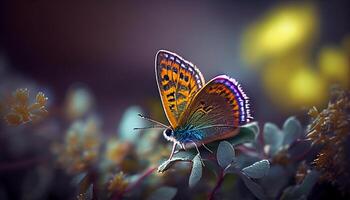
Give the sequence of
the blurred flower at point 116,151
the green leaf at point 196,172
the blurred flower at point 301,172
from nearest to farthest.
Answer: the green leaf at point 196,172, the blurred flower at point 301,172, the blurred flower at point 116,151

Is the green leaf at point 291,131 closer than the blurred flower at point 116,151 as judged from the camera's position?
Yes

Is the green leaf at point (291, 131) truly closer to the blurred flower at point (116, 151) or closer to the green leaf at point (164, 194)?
the green leaf at point (164, 194)

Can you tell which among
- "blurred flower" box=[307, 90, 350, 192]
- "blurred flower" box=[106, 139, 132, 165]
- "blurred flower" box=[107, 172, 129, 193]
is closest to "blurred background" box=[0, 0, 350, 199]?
"blurred flower" box=[106, 139, 132, 165]

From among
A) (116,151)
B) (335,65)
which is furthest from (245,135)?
(335,65)

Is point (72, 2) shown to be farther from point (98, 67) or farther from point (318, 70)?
point (318, 70)

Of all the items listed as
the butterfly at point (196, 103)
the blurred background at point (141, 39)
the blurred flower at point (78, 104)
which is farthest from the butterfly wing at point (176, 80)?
the blurred background at point (141, 39)

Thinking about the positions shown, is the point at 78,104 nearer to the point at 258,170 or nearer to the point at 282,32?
the point at 282,32

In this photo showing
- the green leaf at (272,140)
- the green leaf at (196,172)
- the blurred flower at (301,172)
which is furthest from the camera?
the green leaf at (272,140)

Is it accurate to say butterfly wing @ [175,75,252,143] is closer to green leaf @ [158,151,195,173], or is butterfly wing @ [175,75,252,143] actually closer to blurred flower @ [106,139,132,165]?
green leaf @ [158,151,195,173]
